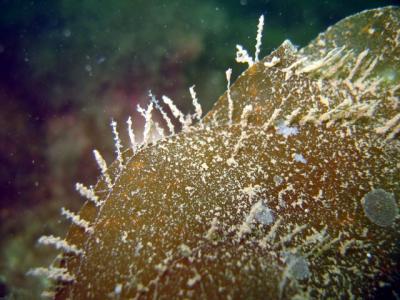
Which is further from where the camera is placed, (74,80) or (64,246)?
(74,80)

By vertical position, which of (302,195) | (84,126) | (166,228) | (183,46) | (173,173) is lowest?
(302,195)

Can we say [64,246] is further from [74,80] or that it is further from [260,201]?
[74,80]

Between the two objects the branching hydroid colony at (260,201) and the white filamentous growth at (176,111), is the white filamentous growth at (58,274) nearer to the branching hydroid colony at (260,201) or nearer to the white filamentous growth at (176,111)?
the branching hydroid colony at (260,201)

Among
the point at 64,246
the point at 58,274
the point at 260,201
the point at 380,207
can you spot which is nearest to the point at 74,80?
the point at 64,246

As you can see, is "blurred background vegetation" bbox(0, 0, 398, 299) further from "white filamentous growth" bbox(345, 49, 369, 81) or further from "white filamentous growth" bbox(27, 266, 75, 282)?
"white filamentous growth" bbox(345, 49, 369, 81)

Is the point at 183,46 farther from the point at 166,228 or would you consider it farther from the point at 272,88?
the point at 166,228

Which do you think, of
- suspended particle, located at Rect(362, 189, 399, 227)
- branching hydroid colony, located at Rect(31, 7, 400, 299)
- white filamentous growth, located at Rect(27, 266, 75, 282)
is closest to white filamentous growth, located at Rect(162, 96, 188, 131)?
branching hydroid colony, located at Rect(31, 7, 400, 299)

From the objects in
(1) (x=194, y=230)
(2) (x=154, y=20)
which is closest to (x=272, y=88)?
(1) (x=194, y=230)

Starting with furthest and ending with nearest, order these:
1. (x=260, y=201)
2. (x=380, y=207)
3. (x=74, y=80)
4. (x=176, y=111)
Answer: (x=74, y=80), (x=176, y=111), (x=380, y=207), (x=260, y=201)
